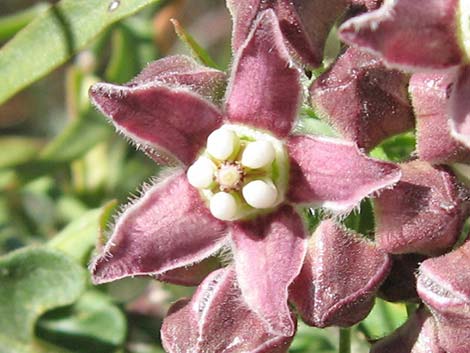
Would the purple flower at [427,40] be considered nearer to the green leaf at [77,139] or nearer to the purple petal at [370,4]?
the purple petal at [370,4]

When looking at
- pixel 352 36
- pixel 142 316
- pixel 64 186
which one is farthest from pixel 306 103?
pixel 64 186

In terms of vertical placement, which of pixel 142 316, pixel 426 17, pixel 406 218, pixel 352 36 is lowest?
pixel 142 316

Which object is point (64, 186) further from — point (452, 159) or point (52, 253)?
point (452, 159)

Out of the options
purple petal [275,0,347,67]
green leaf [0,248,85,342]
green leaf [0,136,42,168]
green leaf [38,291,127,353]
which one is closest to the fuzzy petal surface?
purple petal [275,0,347,67]

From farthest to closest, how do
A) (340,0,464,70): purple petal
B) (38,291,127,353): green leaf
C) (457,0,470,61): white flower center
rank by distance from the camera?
(38,291,127,353): green leaf → (457,0,470,61): white flower center → (340,0,464,70): purple petal

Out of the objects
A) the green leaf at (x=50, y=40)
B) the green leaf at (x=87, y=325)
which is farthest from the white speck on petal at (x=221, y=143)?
the green leaf at (x=87, y=325)

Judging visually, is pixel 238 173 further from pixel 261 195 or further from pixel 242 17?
pixel 242 17

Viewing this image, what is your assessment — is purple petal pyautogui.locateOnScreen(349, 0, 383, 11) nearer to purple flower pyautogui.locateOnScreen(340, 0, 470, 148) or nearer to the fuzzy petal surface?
the fuzzy petal surface

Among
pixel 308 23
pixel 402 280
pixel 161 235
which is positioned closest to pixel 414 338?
pixel 402 280
